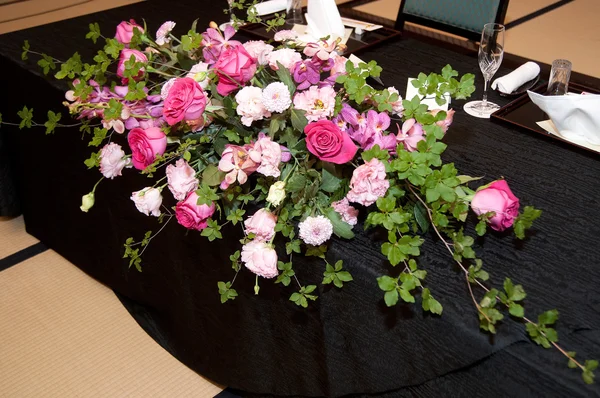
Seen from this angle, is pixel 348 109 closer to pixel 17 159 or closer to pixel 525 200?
pixel 525 200

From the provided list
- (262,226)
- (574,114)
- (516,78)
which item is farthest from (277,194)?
(516,78)

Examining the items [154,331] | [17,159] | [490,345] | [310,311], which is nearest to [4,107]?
[17,159]

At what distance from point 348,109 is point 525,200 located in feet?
1.23

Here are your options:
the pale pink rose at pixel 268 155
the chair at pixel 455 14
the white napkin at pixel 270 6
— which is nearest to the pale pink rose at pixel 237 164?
the pale pink rose at pixel 268 155

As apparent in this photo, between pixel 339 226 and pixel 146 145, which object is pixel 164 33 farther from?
pixel 339 226

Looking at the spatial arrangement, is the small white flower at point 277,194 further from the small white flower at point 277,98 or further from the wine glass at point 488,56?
the wine glass at point 488,56

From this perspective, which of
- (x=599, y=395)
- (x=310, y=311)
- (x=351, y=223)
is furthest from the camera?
(x=310, y=311)

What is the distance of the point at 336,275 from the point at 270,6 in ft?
3.97

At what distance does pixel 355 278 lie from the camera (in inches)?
42.5

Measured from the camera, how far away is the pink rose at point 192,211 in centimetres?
109

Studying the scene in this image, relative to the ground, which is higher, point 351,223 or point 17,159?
point 351,223

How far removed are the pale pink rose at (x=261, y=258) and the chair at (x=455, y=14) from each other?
1303 mm

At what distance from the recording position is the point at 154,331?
6.04 feet

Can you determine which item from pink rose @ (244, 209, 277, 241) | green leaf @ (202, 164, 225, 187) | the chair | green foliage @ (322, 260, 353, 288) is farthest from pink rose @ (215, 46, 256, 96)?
the chair
